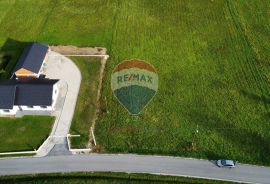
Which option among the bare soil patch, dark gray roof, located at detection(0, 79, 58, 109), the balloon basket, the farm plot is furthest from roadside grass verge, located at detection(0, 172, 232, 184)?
the bare soil patch

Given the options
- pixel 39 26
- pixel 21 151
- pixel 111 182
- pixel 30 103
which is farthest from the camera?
pixel 39 26

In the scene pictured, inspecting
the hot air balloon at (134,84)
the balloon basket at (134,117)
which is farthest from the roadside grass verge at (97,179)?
the hot air balloon at (134,84)

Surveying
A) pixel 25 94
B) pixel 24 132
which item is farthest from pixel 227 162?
pixel 25 94

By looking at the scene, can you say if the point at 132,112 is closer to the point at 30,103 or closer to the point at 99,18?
the point at 30,103

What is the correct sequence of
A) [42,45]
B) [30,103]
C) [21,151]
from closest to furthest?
[21,151] < [30,103] < [42,45]

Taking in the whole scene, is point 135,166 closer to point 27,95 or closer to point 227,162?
point 227,162

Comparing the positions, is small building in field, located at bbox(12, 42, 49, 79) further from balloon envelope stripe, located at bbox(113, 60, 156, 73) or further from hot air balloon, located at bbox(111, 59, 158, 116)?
balloon envelope stripe, located at bbox(113, 60, 156, 73)

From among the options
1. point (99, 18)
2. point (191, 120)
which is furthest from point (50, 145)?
point (99, 18)
